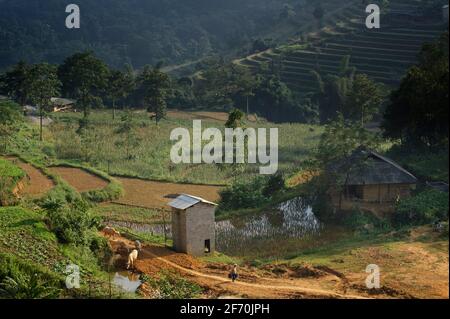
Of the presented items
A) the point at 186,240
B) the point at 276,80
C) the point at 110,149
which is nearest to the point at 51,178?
the point at 110,149

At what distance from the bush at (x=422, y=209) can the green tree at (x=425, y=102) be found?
2.21m

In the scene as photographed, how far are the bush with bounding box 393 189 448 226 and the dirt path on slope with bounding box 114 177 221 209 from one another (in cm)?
840

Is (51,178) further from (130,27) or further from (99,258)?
(130,27)

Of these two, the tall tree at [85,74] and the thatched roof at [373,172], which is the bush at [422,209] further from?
the tall tree at [85,74]

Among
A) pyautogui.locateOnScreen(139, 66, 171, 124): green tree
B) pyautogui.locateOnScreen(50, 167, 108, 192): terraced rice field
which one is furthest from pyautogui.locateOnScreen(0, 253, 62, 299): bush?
pyautogui.locateOnScreen(139, 66, 171, 124): green tree

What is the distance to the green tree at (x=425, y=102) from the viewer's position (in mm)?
18875

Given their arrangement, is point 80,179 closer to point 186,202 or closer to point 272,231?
point 272,231

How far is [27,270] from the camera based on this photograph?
50.6 feet

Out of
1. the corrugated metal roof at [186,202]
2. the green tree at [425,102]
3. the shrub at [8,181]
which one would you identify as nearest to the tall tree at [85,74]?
the shrub at [8,181]

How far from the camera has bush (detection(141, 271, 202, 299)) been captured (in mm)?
15656

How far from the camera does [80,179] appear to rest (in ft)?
98.7

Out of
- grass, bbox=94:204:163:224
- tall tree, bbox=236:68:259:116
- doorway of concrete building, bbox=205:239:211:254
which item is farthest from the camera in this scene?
tall tree, bbox=236:68:259:116

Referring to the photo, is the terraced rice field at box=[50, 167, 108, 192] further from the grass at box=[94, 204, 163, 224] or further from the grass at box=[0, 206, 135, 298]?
the grass at box=[0, 206, 135, 298]

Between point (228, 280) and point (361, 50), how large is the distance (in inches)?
1804
